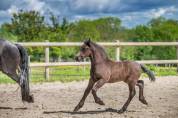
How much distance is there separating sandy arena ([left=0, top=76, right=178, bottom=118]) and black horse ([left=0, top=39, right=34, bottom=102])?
1.76ft

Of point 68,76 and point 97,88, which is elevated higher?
point 97,88

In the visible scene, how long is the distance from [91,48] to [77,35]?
47.6 m

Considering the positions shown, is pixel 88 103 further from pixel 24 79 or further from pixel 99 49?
pixel 99 49

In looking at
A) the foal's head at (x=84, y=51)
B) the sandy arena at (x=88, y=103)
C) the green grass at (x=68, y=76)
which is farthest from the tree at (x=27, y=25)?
the foal's head at (x=84, y=51)

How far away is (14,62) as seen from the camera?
8.85m

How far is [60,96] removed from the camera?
408 inches

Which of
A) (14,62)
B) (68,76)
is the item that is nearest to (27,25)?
(68,76)

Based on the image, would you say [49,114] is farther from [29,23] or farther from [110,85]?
[29,23]

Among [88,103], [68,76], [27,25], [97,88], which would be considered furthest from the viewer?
[27,25]

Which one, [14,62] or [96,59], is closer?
[96,59]

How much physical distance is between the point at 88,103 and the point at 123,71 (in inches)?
56.5

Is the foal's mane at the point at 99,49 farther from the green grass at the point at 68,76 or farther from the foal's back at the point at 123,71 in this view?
the green grass at the point at 68,76

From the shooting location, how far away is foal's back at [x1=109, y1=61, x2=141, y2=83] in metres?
7.93

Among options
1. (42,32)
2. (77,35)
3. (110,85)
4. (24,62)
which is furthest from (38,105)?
(77,35)
